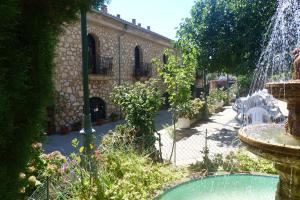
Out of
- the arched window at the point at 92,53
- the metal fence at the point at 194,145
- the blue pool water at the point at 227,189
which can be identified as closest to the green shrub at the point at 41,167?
the blue pool water at the point at 227,189

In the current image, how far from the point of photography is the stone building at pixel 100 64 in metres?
13.7

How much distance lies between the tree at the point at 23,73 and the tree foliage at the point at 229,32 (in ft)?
31.6

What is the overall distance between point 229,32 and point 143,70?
859 centimetres

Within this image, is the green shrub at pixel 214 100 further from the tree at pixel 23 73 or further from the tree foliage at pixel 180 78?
the tree at pixel 23 73

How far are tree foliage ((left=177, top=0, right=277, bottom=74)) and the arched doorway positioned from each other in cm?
571

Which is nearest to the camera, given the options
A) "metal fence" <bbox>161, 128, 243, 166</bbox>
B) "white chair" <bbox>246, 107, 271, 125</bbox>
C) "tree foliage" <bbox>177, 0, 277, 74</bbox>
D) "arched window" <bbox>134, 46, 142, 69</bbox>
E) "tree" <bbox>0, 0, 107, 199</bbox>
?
"tree" <bbox>0, 0, 107, 199</bbox>

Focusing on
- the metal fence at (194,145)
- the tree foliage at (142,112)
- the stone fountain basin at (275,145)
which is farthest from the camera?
the metal fence at (194,145)

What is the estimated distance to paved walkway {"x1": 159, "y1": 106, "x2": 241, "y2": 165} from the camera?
352 inches

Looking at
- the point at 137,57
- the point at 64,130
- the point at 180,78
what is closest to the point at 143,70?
the point at 137,57

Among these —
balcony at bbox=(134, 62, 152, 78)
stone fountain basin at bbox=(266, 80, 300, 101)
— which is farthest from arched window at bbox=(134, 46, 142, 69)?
stone fountain basin at bbox=(266, 80, 300, 101)

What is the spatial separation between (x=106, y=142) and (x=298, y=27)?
8335 mm

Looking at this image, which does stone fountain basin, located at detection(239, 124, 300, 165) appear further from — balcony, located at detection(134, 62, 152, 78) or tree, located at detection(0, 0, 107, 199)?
balcony, located at detection(134, 62, 152, 78)

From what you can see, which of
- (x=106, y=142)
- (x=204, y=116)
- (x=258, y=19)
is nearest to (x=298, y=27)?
(x=258, y=19)

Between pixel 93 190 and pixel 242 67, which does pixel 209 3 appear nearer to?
pixel 242 67
